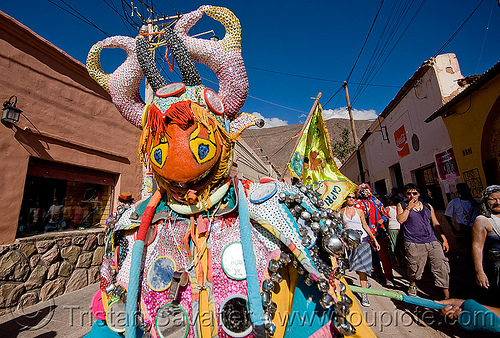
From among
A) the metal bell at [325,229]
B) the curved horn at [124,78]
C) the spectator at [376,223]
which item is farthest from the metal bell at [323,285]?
the spectator at [376,223]

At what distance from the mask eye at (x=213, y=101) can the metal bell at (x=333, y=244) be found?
0.88m

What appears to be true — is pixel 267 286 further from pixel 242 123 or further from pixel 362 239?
pixel 362 239

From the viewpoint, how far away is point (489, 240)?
2.39 meters

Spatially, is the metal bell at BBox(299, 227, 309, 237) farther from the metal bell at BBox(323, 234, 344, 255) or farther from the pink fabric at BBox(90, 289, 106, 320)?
the pink fabric at BBox(90, 289, 106, 320)

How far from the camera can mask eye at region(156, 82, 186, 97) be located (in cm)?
132

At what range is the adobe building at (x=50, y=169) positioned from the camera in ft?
11.5

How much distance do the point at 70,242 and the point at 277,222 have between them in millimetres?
4689

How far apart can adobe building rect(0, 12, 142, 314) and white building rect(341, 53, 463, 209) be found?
26.6 feet

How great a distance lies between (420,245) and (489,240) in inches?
38.9

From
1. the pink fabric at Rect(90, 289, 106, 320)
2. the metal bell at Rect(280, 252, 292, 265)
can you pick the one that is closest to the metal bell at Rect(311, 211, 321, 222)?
the metal bell at Rect(280, 252, 292, 265)

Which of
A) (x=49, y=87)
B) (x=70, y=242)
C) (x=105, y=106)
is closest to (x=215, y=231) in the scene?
(x=70, y=242)

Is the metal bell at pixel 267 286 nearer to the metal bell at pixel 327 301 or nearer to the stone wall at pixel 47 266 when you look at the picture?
the metal bell at pixel 327 301

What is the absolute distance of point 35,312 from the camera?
3.45 metres

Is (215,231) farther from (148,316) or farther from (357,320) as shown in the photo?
(357,320)
